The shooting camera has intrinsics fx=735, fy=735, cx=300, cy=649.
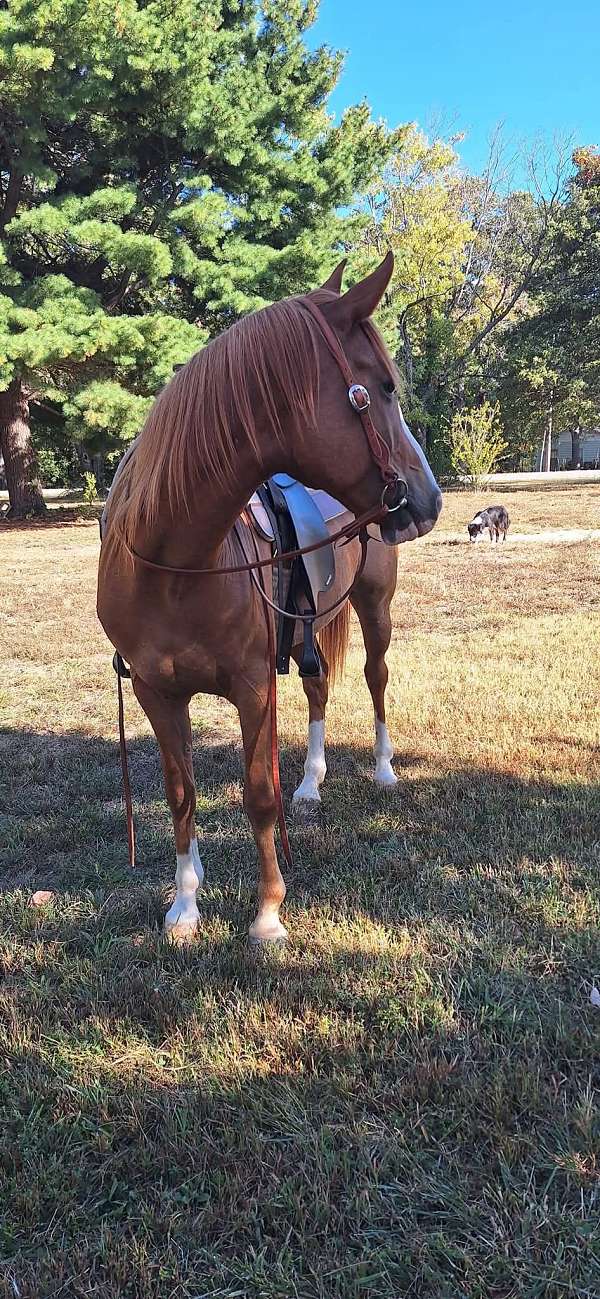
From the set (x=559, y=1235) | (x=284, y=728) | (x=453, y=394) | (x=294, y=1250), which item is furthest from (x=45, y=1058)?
(x=453, y=394)

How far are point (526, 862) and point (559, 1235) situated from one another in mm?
1592

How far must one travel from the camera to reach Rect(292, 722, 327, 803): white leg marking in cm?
386

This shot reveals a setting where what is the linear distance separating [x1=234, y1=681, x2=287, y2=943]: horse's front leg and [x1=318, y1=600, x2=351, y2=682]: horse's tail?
5.26 ft

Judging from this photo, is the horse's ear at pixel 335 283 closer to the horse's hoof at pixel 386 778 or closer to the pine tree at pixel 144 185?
the horse's hoof at pixel 386 778

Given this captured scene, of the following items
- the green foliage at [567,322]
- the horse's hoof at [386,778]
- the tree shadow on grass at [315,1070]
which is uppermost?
the green foliage at [567,322]

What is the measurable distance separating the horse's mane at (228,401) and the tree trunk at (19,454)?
16.9 m

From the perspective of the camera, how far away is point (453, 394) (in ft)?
111

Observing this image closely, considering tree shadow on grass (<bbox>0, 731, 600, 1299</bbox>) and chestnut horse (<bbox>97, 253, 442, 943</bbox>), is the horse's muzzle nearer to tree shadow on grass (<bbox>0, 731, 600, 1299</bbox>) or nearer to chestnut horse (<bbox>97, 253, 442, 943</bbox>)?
chestnut horse (<bbox>97, 253, 442, 943</bbox>)

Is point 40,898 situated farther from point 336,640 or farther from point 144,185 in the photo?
point 144,185

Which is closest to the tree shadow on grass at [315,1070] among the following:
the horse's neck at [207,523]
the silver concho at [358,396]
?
the horse's neck at [207,523]

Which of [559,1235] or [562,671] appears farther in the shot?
[562,671]

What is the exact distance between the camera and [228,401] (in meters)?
1.99

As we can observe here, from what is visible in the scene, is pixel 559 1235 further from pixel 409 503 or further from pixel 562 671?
pixel 562 671

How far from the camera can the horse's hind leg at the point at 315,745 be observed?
3838mm
